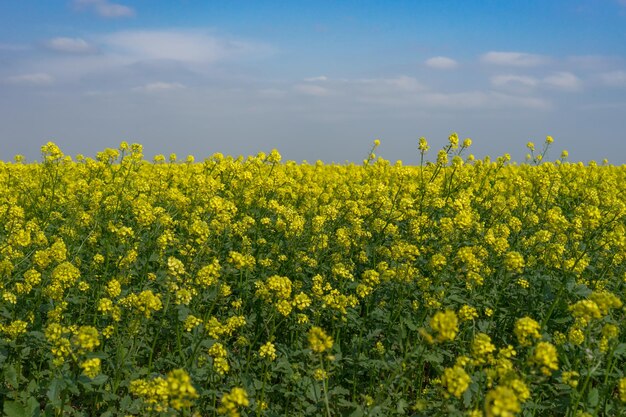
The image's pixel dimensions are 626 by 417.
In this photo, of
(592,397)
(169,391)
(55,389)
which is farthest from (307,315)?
(169,391)

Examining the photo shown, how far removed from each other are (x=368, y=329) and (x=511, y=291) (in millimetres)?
1795

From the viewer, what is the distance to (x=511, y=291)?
260 inches

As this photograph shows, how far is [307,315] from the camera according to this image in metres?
6.04

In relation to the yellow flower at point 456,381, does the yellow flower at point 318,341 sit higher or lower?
higher

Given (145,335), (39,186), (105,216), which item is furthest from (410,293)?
(39,186)

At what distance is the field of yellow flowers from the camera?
4.09 m

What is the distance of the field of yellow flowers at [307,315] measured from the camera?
4.09m

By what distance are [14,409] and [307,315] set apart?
108 inches

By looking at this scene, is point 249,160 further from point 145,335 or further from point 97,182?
point 145,335

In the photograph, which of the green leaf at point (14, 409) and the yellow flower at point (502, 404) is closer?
the yellow flower at point (502, 404)

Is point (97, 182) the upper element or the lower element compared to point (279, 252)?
upper

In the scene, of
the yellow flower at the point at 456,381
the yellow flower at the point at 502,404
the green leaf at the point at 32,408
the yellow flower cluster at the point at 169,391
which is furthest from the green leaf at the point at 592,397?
the green leaf at the point at 32,408

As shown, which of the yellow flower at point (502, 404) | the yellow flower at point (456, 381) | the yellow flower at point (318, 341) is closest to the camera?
the yellow flower at point (502, 404)

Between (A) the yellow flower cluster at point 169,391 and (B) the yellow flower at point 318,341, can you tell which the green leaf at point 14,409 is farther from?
(B) the yellow flower at point 318,341
